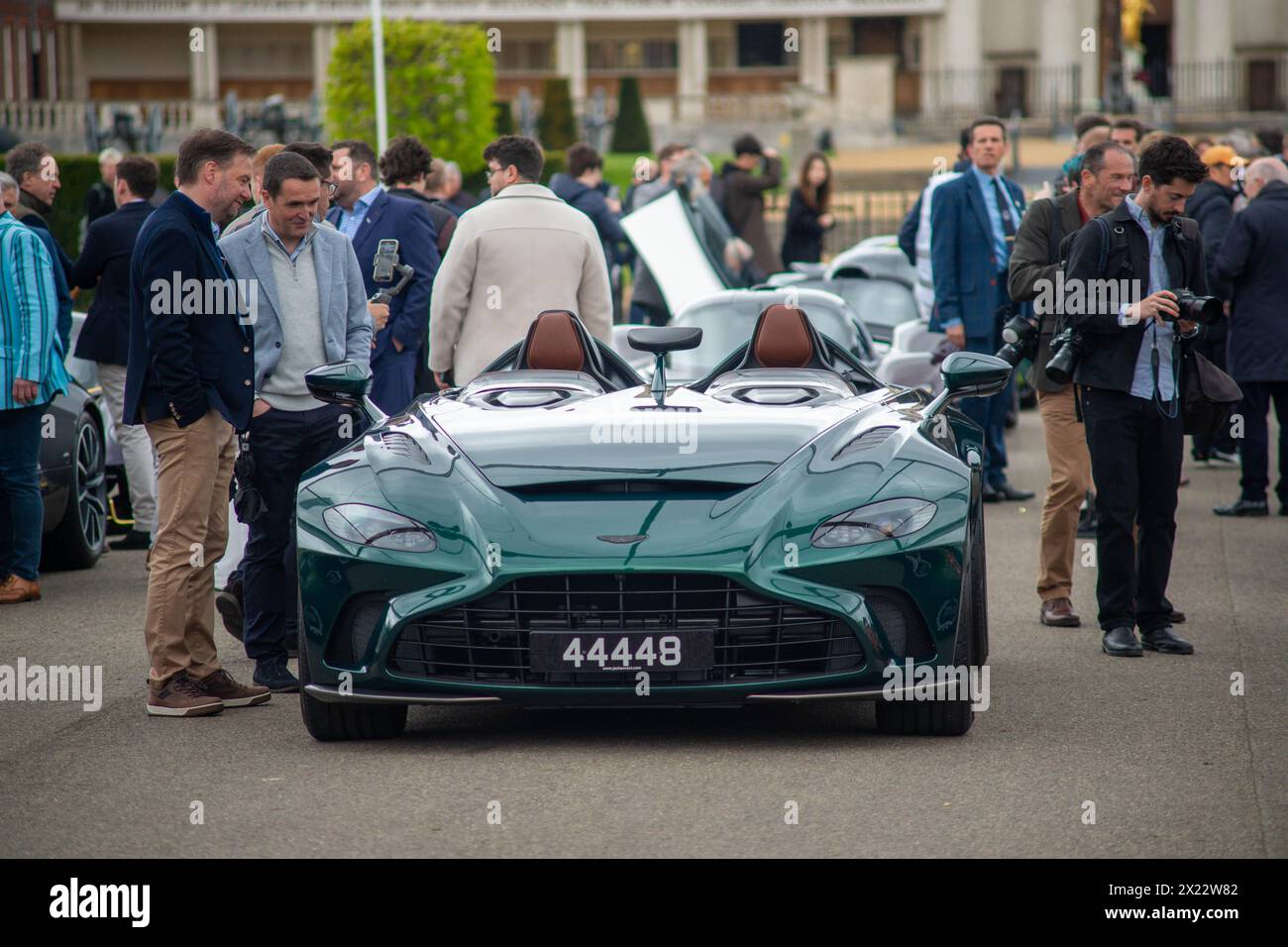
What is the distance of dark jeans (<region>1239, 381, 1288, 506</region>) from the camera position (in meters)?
11.4

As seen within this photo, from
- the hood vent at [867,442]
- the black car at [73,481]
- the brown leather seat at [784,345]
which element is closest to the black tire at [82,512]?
the black car at [73,481]

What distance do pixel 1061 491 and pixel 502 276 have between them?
108 inches

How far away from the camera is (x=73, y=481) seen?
9820 mm

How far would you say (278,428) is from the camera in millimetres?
6965

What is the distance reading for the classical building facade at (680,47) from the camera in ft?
232

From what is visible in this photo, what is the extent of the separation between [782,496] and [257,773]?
173 cm

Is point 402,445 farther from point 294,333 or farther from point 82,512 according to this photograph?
point 82,512

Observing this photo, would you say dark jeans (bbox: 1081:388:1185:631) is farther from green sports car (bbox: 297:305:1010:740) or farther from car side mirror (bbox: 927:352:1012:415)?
green sports car (bbox: 297:305:1010:740)

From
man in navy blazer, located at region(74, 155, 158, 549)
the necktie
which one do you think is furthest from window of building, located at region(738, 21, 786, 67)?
man in navy blazer, located at region(74, 155, 158, 549)

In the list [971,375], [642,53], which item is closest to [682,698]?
[971,375]

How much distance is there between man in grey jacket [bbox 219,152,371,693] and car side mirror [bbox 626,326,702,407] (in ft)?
3.66

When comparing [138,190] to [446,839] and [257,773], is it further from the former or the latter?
[446,839]
